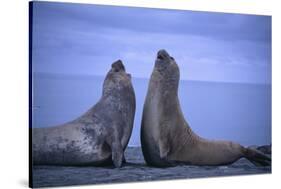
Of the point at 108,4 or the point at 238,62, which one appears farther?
the point at 238,62

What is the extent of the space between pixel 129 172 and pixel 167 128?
821 millimetres

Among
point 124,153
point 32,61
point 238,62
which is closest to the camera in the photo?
point 32,61

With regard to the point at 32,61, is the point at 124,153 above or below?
below

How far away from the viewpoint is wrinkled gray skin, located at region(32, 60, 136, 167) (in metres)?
8.95

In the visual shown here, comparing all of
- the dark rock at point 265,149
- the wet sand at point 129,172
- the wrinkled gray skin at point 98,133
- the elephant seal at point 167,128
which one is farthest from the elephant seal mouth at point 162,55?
the dark rock at point 265,149

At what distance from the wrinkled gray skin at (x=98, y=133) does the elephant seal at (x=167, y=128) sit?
28 cm

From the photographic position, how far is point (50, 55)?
29.3 feet

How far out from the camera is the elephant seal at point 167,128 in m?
9.57

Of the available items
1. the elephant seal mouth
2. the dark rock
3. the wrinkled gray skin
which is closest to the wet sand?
the wrinkled gray skin

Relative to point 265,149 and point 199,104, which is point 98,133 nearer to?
point 199,104

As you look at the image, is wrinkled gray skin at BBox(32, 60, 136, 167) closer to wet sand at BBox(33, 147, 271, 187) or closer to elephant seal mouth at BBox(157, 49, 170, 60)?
wet sand at BBox(33, 147, 271, 187)

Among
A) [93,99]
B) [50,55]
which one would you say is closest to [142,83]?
[93,99]

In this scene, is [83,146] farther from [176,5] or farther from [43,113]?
[176,5]

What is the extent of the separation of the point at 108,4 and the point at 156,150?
6.75 ft
